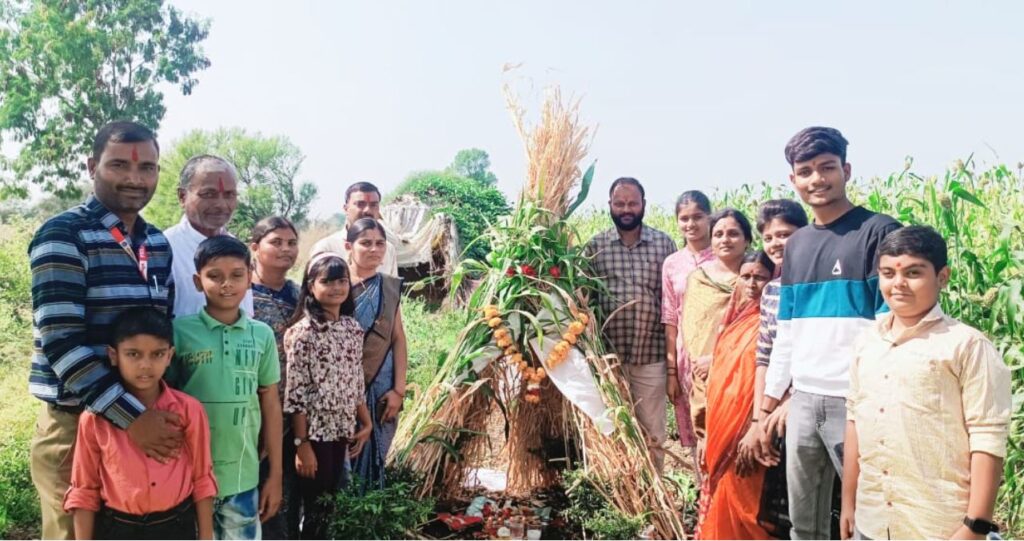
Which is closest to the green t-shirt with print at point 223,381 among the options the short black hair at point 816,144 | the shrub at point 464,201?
the short black hair at point 816,144

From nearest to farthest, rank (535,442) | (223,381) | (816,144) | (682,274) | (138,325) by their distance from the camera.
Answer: (138,325), (223,381), (816,144), (682,274), (535,442)

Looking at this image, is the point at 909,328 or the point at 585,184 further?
the point at 585,184

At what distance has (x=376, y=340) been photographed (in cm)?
321

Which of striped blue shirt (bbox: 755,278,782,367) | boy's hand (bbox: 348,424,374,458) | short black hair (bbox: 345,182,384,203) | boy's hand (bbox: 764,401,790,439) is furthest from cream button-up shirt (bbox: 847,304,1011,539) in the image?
short black hair (bbox: 345,182,384,203)

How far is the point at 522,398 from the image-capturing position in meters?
3.88

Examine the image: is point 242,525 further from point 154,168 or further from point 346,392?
point 154,168

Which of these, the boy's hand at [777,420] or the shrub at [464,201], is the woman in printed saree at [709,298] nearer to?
the boy's hand at [777,420]

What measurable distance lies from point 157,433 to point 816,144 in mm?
2234

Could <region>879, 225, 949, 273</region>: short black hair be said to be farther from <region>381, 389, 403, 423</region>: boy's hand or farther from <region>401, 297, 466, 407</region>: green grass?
<region>401, 297, 466, 407</region>: green grass

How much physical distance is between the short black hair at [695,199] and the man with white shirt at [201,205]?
2.27 metres

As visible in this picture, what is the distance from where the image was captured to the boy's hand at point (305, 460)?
2.77 metres

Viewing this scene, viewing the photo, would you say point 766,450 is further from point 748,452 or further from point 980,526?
point 980,526

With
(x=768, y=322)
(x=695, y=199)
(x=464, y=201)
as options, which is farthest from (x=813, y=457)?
(x=464, y=201)

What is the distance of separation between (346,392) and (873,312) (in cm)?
194
